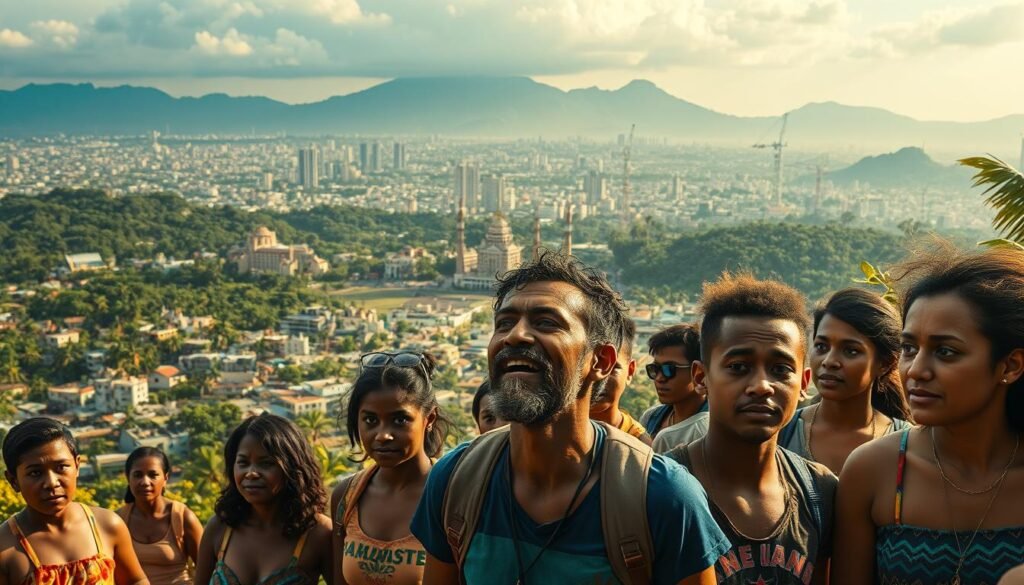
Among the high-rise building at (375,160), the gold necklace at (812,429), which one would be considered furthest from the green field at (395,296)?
the high-rise building at (375,160)

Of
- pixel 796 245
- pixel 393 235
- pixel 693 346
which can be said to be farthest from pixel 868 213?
pixel 693 346

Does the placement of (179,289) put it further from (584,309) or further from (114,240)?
(584,309)

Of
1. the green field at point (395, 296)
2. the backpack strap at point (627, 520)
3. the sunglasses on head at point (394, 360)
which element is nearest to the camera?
the backpack strap at point (627, 520)

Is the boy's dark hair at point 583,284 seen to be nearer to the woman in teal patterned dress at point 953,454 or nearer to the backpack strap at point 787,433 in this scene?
the woman in teal patterned dress at point 953,454

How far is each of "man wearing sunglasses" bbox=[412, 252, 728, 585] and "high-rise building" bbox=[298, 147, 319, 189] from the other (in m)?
122

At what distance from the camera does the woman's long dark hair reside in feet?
8.16

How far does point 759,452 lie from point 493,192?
341 ft

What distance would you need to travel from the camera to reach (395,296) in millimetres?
54938

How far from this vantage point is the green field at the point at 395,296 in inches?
2085

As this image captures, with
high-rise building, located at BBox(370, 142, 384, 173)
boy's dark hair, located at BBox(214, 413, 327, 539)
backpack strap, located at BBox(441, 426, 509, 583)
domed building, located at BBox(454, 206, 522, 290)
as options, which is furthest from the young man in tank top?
high-rise building, located at BBox(370, 142, 384, 173)

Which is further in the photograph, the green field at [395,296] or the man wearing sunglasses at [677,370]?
the green field at [395,296]

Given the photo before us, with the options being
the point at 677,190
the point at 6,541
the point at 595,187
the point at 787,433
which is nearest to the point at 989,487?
the point at 787,433

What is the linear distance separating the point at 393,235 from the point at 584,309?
73051 millimetres

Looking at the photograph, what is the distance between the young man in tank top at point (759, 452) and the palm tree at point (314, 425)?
52.5 feet
